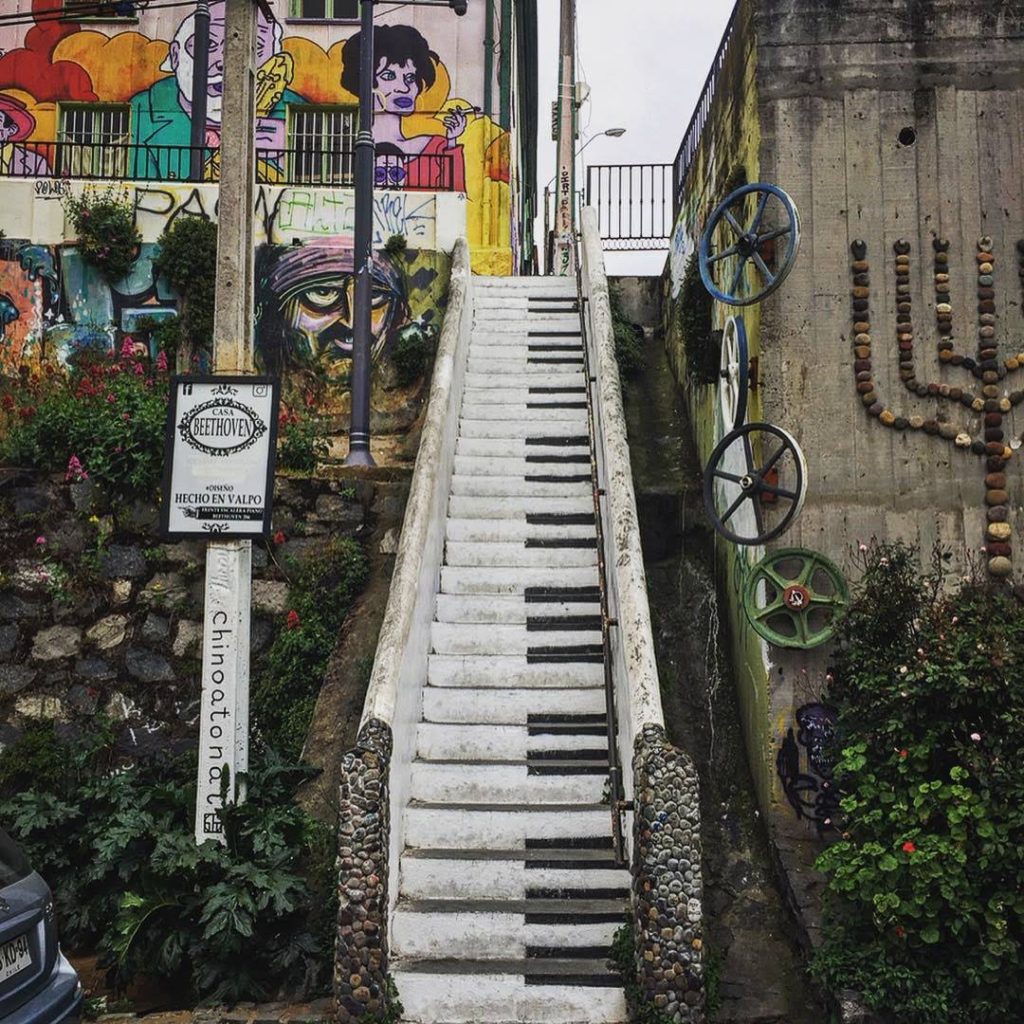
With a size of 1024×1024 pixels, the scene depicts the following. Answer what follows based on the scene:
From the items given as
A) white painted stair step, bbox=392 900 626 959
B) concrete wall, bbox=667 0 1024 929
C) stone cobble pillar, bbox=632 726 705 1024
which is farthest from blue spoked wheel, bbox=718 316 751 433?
white painted stair step, bbox=392 900 626 959

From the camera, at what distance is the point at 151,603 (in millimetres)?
9406

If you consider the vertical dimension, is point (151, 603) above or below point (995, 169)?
below

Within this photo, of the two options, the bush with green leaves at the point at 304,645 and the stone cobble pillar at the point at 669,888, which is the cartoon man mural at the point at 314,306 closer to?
the bush with green leaves at the point at 304,645

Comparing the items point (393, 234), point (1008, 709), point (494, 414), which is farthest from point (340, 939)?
point (393, 234)

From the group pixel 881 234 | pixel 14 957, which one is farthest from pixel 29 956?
pixel 881 234

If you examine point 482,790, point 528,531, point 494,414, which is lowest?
point 482,790

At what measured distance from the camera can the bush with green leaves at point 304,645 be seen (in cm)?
851

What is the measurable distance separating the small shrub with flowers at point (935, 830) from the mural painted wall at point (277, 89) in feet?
41.7

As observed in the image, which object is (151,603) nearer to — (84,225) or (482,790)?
(482,790)

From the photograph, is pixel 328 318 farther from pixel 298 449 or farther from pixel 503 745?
pixel 503 745

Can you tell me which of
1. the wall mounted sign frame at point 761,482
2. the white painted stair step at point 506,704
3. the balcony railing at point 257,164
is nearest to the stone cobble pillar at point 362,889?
the white painted stair step at point 506,704

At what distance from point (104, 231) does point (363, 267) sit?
3740 millimetres

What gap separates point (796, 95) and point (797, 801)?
196 inches

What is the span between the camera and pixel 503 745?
24.2 ft
